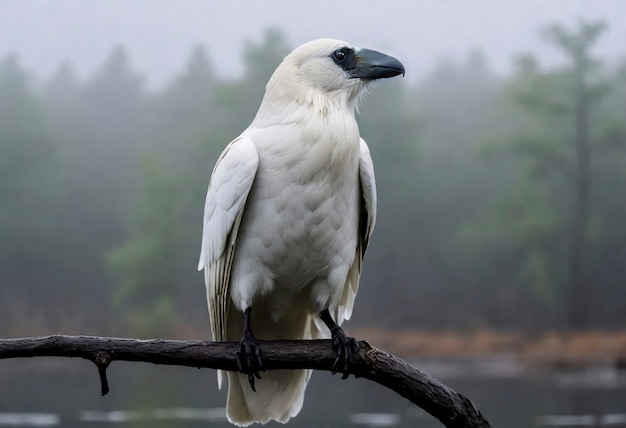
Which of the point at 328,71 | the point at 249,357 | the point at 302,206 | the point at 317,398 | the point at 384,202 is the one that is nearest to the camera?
the point at 249,357

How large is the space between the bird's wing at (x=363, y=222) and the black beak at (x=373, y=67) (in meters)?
0.20

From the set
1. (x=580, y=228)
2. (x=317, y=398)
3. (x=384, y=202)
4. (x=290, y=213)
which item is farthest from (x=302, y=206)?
(x=580, y=228)

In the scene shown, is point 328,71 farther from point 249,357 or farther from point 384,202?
point 384,202

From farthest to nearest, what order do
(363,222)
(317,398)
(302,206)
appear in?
(317,398) < (363,222) < (302,206)

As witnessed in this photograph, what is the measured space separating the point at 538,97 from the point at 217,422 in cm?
386

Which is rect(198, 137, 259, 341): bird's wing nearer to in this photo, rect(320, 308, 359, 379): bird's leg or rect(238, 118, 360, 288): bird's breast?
rect(238, 118, 360, 288): bird's breast

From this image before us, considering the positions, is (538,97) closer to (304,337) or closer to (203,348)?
(304,337)

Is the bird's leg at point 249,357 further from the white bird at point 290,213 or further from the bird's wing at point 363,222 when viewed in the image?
the bird's wing at point 363,222

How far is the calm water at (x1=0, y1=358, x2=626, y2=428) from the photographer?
18.1 feet

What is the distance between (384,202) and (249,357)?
15.6 ft

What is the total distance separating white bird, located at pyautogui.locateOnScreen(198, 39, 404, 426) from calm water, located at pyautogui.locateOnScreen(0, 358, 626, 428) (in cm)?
299

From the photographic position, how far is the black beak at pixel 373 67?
244 cm

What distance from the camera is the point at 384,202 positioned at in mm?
6809

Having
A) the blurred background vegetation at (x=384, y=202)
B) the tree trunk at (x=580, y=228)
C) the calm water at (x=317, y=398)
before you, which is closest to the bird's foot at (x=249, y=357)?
the calm water at (x=317, y=398)
